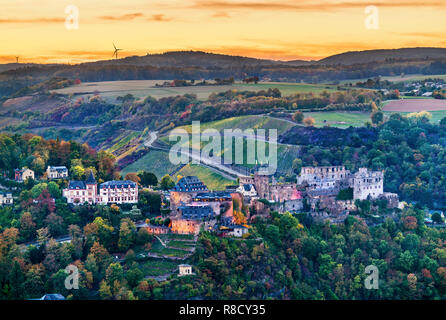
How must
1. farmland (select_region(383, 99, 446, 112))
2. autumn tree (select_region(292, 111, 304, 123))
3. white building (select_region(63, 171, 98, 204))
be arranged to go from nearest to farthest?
white building (select_region(63, 171, 98, 204)), autumn tree (select_region(292, 111, 304, 123)), farmland (select_region(383, 99, 446, 112))

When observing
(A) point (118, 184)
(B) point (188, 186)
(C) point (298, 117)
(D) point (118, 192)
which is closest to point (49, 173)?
(A) point (118, 184)

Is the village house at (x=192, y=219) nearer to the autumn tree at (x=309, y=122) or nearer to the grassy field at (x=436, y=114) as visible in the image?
the autumn tree at (x=309, y=122)

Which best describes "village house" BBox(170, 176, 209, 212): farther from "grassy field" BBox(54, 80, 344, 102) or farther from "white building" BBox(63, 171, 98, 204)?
"grassy field" BBox(54, 80, 344, 102)

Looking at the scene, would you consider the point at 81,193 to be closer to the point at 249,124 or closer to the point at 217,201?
the point at 217,201

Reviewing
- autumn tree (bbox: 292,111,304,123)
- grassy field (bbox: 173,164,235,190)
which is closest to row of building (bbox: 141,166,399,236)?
grassy field (bbox: 173,164,235,190)

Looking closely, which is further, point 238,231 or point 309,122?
point 309,122
